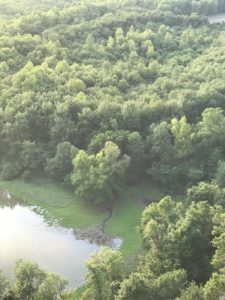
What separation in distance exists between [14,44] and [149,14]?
35.2 m

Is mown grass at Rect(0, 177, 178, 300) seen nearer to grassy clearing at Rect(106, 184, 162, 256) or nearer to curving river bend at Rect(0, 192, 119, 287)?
grassy clearing at Rect(106, 184, 162, 256)

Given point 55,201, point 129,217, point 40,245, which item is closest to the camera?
point 40,245

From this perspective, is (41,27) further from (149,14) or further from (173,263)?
(173,263)

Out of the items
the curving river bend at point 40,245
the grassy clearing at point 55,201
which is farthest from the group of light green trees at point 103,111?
the curving river bend at point 40,245

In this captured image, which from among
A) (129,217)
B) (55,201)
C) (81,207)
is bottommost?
(129,217)

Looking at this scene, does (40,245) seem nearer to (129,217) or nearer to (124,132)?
(129,217)

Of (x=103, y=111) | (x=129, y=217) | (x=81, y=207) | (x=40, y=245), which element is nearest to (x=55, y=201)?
(x=81, y=207)

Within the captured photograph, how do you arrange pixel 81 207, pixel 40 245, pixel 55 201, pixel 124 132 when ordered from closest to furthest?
pixel 40 245
pixel 81 207
pixel 55 201
pixel 124 132

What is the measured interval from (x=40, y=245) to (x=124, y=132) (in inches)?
700

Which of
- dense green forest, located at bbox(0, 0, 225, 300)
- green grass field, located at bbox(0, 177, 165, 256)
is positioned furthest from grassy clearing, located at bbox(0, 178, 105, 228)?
dense green forest, located at bbox(0, 0, 225, 300)

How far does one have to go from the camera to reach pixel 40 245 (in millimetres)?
52094

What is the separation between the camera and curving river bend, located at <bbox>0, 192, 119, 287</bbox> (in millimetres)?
48406

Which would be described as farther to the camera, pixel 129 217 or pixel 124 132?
pixel 124 132

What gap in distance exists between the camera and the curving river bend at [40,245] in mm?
48406
